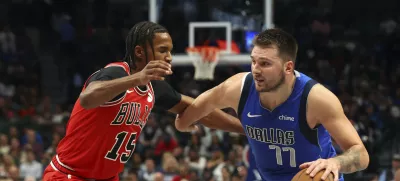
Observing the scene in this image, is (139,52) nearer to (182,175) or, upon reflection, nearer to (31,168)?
(182,175)

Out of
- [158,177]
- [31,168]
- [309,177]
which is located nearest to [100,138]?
[309,177]

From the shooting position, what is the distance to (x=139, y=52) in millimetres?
4941

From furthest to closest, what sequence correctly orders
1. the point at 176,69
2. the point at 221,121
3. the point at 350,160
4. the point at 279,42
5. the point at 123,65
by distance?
the point at 176,69 → the point at 221,121 → the point at 123,65 → the point at 279,42 → the point at 350,160

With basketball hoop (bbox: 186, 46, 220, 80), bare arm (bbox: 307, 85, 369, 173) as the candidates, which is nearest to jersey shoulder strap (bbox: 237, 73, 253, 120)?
bare arm (bbox: 307, 85, 369, 173)

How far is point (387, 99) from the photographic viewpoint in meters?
13.8

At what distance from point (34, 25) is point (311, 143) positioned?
1422 centimetres

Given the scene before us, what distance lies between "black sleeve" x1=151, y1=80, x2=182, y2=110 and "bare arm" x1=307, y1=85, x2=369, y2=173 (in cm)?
129

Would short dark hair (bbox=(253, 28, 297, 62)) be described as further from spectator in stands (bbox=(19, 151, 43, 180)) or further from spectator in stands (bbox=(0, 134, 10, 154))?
spectator in stands (bbox=(0, 134, 10, 154))

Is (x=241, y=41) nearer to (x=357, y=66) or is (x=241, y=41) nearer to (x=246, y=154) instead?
(x=246, y=154)

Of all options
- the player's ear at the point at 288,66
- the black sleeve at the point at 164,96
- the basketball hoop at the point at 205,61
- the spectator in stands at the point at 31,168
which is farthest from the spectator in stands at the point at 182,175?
the player's ear at the point at 288,66

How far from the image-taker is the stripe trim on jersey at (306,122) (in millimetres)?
4688

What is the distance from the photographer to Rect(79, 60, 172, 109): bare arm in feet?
14.5

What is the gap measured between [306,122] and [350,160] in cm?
48

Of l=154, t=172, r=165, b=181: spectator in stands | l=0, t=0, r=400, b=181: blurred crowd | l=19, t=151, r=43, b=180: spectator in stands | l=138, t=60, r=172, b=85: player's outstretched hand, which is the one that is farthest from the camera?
l=19, t=151, r=43, b=180: spectator in stands
